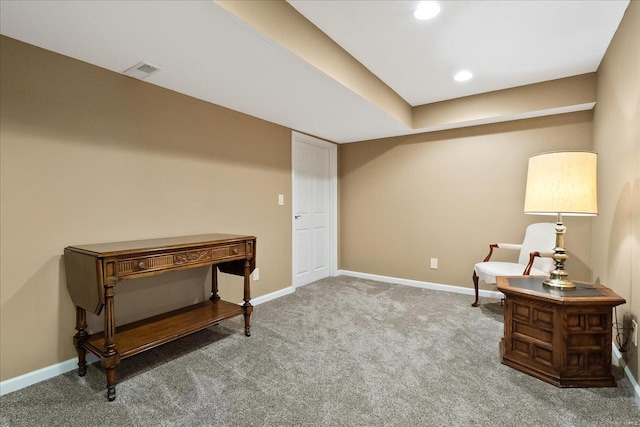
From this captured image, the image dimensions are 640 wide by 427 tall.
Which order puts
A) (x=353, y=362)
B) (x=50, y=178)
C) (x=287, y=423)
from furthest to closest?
1. (x=353, y=362)
2. (x=50, y=178)
3. (x=287, y=423)

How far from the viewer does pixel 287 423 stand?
148 cm

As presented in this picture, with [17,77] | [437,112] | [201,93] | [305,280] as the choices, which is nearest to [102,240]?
[17,77]

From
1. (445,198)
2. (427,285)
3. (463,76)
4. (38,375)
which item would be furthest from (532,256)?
(38,375)

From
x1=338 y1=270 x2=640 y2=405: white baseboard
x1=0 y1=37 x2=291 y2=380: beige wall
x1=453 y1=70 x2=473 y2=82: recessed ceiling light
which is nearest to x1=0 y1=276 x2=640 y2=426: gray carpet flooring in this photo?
x1=0 y1=37 x2=291 y2=380: beige wall

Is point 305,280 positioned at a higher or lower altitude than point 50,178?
lower

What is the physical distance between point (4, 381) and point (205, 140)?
2.08 metres

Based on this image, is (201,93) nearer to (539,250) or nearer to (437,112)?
(437,112)

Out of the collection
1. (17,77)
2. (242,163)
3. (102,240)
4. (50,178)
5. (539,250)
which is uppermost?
(17,77)

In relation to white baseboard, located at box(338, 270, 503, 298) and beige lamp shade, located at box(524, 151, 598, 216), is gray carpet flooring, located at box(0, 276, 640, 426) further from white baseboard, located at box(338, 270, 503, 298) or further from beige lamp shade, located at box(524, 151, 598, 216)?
beige lamp shade, located at box(524, 151, 598, 216)

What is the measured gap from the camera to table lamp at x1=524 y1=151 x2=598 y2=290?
1.82 m

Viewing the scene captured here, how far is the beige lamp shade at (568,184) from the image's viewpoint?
1.82 metres

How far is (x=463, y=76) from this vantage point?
2844 mm

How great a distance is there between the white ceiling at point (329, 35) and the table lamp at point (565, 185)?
3.15ft

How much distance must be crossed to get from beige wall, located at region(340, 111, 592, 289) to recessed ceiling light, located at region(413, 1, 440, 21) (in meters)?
1.98
